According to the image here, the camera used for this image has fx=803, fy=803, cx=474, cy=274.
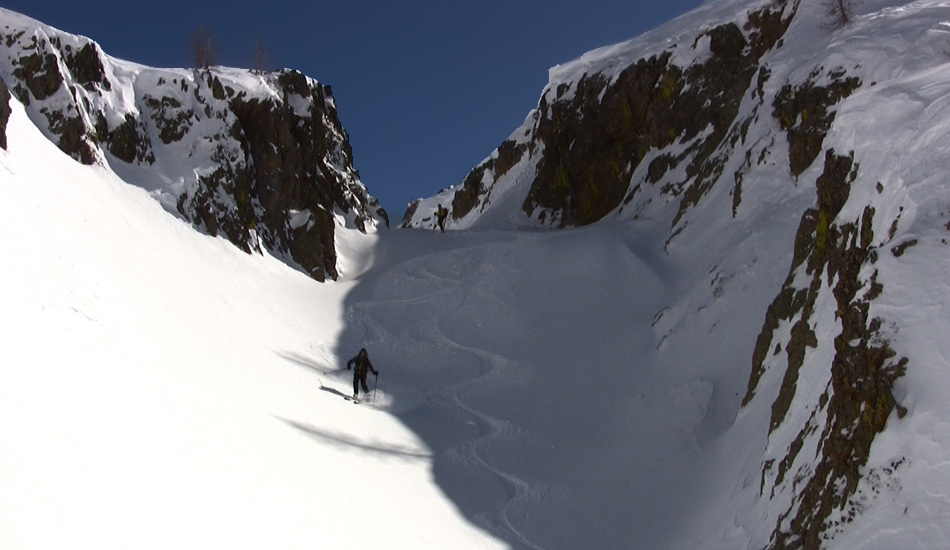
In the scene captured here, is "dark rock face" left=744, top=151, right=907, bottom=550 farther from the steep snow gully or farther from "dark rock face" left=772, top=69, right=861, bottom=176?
"dark rock face" left=772, top=69, right=861, bottom=176

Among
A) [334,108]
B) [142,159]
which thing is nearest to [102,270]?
[142,159]

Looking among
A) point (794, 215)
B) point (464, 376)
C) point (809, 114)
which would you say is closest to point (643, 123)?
point (809, 114)

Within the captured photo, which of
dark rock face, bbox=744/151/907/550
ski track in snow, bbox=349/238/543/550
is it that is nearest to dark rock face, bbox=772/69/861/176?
dark rock face, bbox=744/151/907/550

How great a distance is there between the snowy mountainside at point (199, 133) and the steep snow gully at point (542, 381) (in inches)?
160

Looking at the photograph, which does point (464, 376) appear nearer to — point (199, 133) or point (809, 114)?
point (809, 114)

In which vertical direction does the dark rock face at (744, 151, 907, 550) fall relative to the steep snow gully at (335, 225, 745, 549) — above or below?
above

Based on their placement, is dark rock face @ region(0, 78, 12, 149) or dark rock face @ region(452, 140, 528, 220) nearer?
Result: dark rock face @ region(0, 78, 12, 149)

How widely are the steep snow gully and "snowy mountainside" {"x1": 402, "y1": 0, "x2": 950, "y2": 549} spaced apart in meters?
1.08

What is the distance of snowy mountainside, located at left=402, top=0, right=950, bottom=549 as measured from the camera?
8328mm

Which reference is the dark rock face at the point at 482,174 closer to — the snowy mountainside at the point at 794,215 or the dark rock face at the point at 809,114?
the snowy mountainside at the point at 794,215

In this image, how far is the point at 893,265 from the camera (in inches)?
362

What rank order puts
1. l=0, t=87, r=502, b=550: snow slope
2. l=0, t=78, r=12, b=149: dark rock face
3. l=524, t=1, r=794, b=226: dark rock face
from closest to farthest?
l=0, t=87, r=502, b=550: snow slope → l=0, t=78, r=12, b=149: dark rock face → l=524, t=1, r=794, b=226: dark rock face

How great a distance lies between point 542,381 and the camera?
64.6ft

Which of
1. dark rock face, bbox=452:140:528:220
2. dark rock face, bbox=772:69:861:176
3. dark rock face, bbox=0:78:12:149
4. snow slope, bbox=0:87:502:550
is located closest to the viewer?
snow slope, bbox=0:87:502:550
